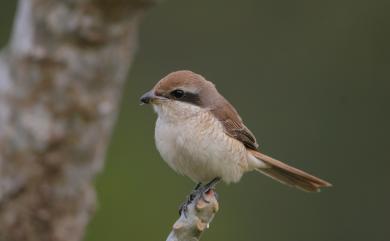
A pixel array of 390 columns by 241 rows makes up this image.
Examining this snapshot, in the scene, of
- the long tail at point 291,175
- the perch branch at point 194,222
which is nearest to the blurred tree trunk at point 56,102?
the perch branch at point 194,222

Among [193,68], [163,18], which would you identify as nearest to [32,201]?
[193,68]

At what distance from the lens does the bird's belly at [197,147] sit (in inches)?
189

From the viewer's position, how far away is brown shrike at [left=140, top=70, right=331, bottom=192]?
4805 mm

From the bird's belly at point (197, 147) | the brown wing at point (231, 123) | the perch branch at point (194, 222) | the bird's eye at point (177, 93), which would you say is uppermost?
the bird's eye at point (177, 93)

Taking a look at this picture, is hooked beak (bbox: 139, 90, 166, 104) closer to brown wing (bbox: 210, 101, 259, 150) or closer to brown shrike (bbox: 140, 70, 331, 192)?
brown shrike (bbox: 140, 70, 331, 192)

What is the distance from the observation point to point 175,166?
4.93 m

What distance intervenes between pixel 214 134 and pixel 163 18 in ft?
19.0

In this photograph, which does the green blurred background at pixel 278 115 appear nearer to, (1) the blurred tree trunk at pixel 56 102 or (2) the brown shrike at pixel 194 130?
(2) the brown shrike at pixel 194 130

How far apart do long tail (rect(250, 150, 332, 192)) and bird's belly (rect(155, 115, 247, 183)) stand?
58cm

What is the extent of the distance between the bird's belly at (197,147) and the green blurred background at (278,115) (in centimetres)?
356

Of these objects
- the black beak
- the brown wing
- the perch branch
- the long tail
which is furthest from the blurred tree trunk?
the long tail

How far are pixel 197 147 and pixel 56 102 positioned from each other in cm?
164

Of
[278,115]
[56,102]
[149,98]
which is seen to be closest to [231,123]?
[149,98]

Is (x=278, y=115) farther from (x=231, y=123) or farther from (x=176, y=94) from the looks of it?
(x=176, y=94)
